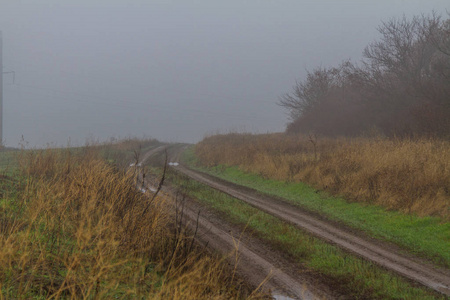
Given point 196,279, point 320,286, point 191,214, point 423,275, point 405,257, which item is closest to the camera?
point 196,279

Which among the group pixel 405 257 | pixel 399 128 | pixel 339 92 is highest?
pixel 339 92

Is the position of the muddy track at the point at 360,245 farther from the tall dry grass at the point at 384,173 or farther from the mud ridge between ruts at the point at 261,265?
the tall dry grass at the point at 384,173

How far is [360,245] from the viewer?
789cm

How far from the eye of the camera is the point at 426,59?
29984 millimetres

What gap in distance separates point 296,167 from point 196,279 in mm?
12989

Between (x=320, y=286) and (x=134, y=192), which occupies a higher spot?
(x=134, y=192)

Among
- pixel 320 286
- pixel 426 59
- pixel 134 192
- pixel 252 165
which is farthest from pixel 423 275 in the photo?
pixel 426 59

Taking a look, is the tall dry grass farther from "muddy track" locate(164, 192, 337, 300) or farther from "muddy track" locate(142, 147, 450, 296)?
"muddy track" locate(164, 192, 337, 300)

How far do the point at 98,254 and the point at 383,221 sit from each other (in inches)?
305

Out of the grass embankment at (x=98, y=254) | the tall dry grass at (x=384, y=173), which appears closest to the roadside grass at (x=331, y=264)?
the grass embankment at (x=98, y=254)

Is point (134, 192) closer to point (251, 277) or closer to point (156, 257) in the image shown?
point (156, 257)

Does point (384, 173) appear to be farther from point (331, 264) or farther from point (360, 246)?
point (331, 264)

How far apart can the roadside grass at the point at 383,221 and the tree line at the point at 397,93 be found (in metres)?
9.10

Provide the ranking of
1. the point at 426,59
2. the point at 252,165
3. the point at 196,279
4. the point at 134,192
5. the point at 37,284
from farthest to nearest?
the point at 426,59 → the point at 252,165 → the point at 134,192 → the point at 196,279 → the point at 37,284
